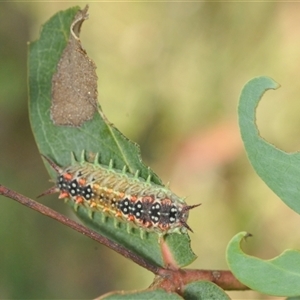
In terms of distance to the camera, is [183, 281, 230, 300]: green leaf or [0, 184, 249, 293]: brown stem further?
[183, 281, 230, 300]: green leaf

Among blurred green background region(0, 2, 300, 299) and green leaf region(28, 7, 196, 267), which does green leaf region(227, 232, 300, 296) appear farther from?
blurred green background region(0, 2, 300, 299)

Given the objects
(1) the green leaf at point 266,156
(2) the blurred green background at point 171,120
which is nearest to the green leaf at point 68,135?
(1) the green leaf at point 266,156

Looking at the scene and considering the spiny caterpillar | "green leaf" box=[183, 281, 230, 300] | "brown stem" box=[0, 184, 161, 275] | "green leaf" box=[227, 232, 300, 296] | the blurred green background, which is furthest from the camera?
the blurred green background

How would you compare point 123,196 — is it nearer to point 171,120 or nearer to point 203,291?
point 203,291

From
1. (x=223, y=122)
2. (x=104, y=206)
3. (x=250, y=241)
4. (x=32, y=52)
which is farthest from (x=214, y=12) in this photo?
(x=104, y=206)

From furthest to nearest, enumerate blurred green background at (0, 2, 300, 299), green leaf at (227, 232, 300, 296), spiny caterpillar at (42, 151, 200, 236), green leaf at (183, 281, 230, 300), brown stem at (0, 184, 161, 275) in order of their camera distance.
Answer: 1. blurred green background at (0, 2, 300, 299)
2. spiny caterpillar at (42, 151, 200, 236)
3. green leaf at (183, 281, 230, 300)
4. brown stem at (0, 184, 161, 275)
5. green leaf at (227, 232, 300, 296)

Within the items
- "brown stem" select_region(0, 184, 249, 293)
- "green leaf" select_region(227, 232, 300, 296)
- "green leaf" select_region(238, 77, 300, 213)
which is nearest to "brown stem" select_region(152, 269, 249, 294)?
"brown stem" select_region(0, 184, 249, 293)

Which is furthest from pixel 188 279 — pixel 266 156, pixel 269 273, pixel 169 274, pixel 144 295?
pixel 266 156
